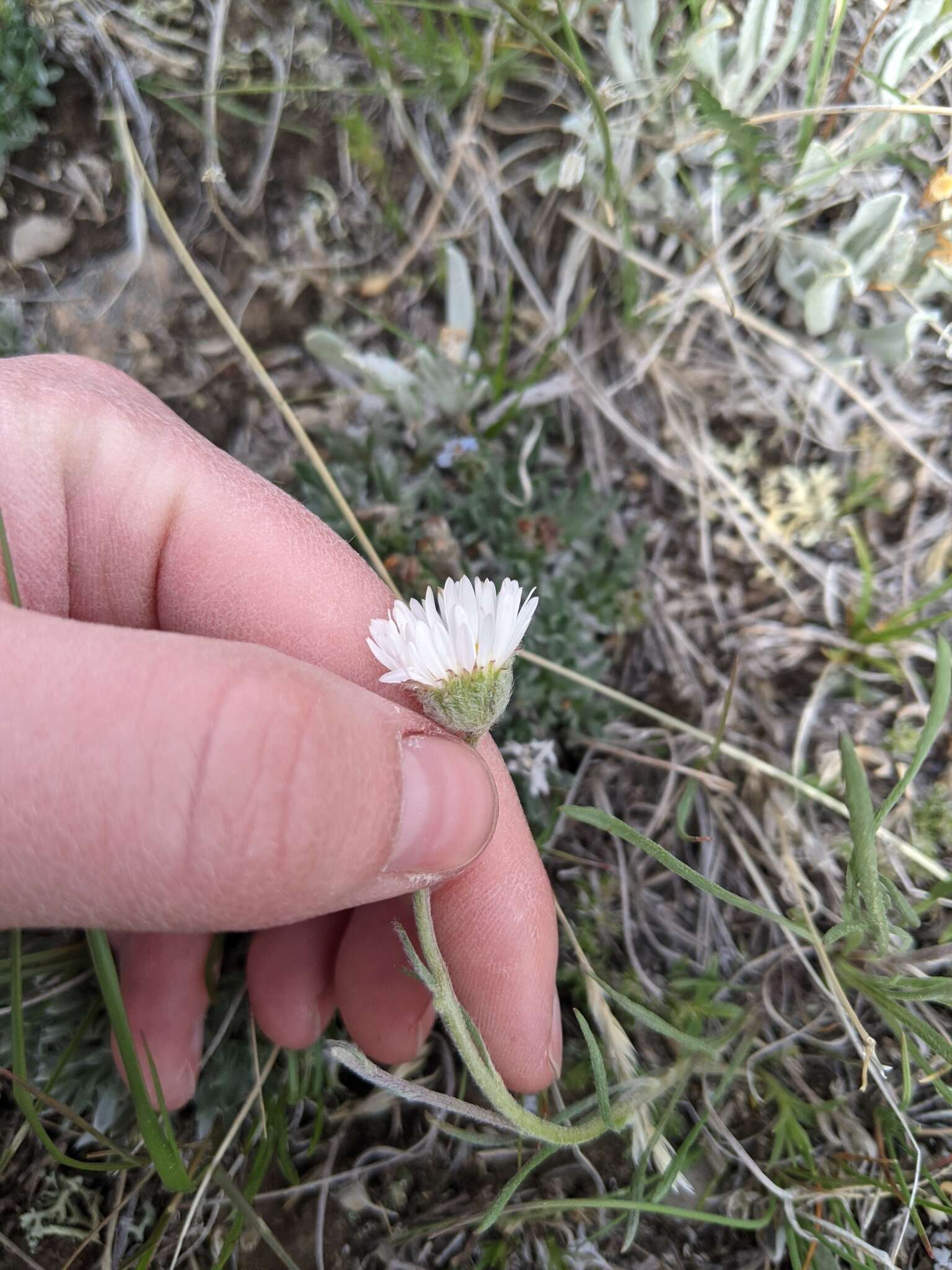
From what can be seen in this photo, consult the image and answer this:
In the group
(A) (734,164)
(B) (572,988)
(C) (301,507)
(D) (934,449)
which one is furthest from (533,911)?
(A) (734,164)

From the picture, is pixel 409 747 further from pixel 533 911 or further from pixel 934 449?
pixel 934 449

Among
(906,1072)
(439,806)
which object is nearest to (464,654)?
(439,806)

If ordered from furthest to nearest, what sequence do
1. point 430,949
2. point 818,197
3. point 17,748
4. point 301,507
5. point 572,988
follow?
point 818,197 < point 572,988 < point 301,507 < point 430,949 < point 17,748

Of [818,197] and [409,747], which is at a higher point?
[818,197]

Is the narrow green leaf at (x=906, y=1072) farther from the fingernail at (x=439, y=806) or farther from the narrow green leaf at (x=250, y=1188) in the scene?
the narrow green leaf at (x=250, y=1188)

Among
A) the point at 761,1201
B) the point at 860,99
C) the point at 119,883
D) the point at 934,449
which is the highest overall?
the point at 860,99

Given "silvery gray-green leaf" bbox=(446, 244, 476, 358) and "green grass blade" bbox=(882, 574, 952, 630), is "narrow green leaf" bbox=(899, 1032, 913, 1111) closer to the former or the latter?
"green grass blade" bbox=(882, 574, 952, 630)

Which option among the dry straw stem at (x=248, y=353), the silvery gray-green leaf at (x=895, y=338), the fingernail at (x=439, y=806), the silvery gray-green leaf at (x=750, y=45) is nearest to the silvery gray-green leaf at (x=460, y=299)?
the dry straw stem at (x=248, y=353)
